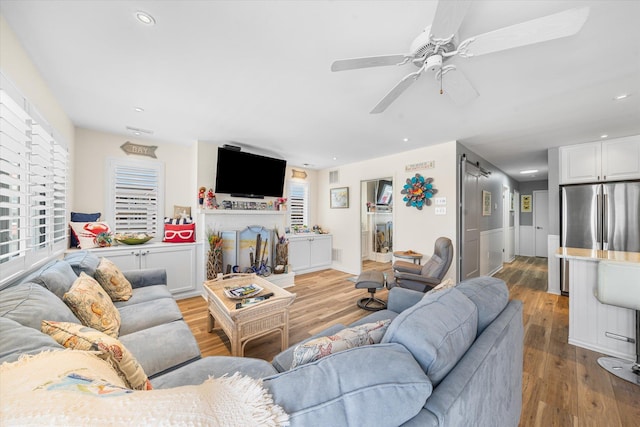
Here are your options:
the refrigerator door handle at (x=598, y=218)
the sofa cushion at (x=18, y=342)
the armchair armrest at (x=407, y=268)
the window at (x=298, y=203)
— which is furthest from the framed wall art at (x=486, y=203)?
the sofa cushion at (x=18, y=342)

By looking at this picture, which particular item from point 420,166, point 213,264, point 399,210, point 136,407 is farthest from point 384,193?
point 136,407

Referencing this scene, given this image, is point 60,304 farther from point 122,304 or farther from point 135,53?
point 135,53

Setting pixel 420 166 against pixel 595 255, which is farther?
pixel 420 166

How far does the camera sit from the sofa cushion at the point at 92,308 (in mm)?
1485

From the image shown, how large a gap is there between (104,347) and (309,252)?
4180 millimetres

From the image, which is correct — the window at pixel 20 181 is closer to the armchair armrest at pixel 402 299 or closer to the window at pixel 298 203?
the armchair armrest at pixel 402 299

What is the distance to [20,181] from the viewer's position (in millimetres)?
1508

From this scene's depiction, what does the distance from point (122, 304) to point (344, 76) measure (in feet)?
→ 9.15

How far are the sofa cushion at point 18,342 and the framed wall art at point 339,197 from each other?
4607 mm

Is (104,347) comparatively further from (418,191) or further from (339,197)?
(339,197)

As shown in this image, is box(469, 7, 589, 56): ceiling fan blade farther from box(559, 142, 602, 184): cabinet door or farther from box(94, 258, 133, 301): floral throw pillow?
box(559, 142, 602, 184): cabinet door

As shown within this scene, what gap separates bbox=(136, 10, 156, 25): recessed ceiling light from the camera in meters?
1.33

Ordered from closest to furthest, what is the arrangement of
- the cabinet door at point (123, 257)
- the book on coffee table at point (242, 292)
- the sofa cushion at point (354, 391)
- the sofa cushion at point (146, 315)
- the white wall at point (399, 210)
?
the sofa cushion at point (354, 391)
the sofa cushion at point (146, 315)
the book on coffee table at point (242, 292)
the cabinet door at point (123, 257)
the white wall at point (399, 210)

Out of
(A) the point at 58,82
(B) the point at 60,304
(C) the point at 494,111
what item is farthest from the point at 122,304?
(C) the point at 494,111
